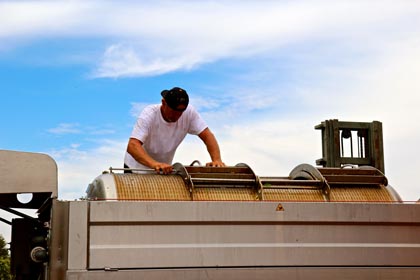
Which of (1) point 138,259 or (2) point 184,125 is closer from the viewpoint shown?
(1) point 138,259

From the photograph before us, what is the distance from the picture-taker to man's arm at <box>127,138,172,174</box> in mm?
6133

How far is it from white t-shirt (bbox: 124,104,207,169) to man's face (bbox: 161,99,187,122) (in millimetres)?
41

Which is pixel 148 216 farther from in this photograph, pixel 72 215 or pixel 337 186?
pixel 337 186

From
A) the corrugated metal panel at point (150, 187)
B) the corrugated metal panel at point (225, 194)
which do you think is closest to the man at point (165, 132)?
the corrugated metal panel at point (150, 187)

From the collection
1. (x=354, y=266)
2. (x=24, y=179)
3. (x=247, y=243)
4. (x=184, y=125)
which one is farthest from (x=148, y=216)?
(x=184, y=125)

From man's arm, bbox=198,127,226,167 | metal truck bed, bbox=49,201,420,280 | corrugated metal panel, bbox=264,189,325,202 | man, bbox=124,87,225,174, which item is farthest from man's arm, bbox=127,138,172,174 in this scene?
metal truck bed, bbox=49,201,420,280

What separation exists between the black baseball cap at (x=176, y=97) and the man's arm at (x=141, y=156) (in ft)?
1.47

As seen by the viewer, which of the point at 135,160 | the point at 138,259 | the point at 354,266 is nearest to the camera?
the point at 138,259

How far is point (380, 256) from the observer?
557 cm

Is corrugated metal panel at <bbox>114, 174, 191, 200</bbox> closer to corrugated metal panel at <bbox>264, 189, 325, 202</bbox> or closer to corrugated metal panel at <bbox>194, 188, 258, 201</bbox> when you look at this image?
corrugated metal panel at <bbox>194, 188, 258, 201</bbox>

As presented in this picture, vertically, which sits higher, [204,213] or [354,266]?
[204,213]

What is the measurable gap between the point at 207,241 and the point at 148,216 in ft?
1.49

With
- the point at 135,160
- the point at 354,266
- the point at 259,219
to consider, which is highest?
the point at 135,160

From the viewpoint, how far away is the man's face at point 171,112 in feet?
22.0
